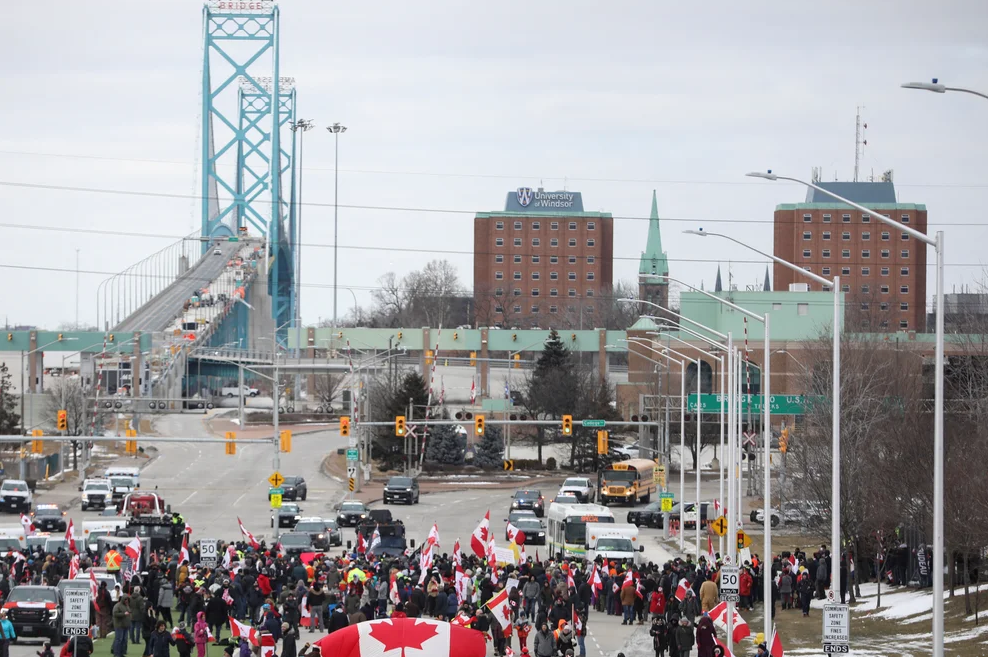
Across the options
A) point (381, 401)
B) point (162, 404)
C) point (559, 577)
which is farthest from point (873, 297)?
point (559, 577)

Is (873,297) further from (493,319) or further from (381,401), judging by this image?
(381,401)

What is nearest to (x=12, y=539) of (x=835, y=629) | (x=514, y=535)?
(x=514, y=535)

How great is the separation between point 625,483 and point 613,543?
29.4m

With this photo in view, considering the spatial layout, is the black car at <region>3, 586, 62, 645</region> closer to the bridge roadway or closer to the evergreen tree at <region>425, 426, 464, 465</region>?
the evergreen tree at <region>425, 426, 464, 465</region>

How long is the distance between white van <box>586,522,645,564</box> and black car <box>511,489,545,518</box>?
1858 centimetres

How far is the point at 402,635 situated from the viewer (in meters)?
18.5

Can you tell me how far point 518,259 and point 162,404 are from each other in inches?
3880

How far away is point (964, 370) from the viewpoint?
55750 mm

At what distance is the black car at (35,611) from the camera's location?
98.4ft

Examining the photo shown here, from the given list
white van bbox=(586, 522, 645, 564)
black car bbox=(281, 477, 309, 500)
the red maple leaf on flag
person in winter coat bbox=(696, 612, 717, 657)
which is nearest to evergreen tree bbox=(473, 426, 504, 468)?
black car bbox=(281, 477, 309, 500)

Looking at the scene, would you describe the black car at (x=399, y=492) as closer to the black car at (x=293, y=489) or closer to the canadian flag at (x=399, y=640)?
the black car at (x=293, y=489)

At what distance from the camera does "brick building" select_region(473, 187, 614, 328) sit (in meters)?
170

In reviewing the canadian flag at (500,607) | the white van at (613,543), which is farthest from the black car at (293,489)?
the canadian flag at (500,607)

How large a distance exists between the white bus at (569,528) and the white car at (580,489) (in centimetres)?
1610
